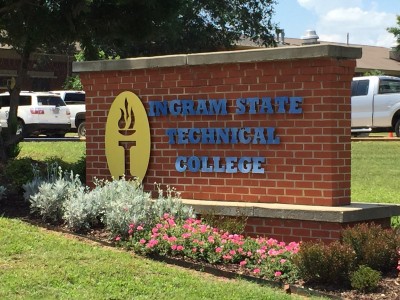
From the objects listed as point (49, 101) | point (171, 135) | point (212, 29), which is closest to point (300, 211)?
point (171, 135)

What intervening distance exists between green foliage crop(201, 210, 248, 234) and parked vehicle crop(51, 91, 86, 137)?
19618 mm

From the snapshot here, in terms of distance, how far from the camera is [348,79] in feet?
27.2

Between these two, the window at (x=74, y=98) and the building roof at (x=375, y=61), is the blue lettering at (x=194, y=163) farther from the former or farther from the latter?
the building roof at (x=375, y=61)

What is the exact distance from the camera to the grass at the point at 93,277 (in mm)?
6438

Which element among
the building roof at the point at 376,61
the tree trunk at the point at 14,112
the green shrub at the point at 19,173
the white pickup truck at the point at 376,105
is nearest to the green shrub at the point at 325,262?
the green shrub at the point at 19,173

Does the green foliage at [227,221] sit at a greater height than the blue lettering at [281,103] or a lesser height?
lesser

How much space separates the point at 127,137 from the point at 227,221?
216 cm

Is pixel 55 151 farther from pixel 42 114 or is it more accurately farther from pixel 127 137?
pixel 42 114

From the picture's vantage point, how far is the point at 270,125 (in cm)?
860

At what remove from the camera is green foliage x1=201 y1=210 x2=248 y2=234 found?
8305 mm

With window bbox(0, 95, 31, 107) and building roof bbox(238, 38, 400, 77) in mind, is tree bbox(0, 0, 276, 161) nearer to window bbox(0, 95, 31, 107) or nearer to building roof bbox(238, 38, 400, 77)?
window bbox(0, 95, 31, 107)

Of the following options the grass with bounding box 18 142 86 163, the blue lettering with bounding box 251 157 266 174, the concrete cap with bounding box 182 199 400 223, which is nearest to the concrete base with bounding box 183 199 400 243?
the concrete cap with bounding box 182 199 400 223

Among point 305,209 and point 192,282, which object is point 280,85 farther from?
point 192,282

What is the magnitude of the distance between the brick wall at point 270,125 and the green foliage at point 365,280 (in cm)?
136
